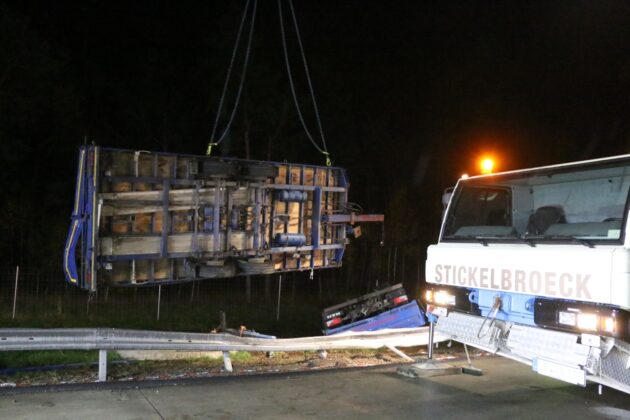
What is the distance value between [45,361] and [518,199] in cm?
730

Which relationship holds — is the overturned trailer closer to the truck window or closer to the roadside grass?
the roadside grass

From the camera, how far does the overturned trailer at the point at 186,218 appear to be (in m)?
7.91

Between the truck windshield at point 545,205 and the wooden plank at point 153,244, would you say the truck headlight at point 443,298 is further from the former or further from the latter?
the wooden plank at point 153,244

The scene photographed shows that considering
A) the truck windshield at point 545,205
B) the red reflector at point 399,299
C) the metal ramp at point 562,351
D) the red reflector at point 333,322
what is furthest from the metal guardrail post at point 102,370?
the red reflector at point 399,299

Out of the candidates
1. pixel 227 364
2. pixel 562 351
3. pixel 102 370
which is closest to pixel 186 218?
pixel 227 364

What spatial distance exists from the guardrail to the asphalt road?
0.62 meters

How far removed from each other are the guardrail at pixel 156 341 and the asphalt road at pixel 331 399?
62cm

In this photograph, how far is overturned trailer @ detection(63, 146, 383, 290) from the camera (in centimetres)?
791

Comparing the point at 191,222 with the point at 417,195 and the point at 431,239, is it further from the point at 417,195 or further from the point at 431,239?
the point at 417,195

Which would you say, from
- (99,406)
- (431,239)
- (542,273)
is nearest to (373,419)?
(542,273)

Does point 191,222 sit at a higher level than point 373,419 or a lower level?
higher

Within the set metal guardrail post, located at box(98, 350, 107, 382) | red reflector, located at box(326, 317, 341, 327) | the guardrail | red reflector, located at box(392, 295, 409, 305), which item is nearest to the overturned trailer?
the guardrail

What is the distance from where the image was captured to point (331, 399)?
6883 millimetres

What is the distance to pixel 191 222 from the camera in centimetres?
887
